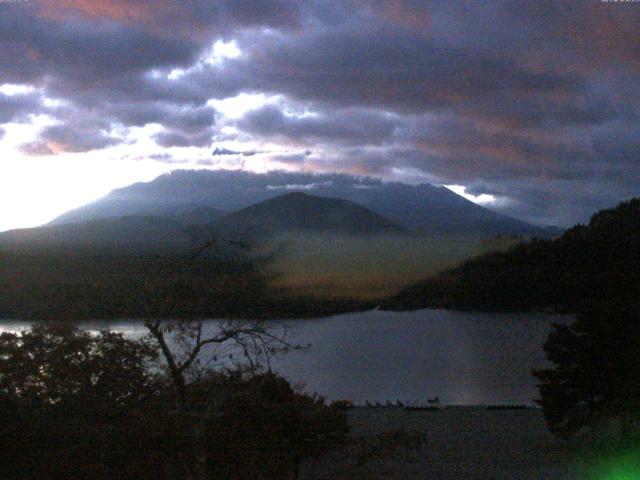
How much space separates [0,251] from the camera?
509 centimetres

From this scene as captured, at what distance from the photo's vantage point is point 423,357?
22.7 feet

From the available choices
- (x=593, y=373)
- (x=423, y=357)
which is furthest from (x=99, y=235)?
(x=593, y=373)

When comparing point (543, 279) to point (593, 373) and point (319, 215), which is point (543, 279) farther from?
point (319, 215)

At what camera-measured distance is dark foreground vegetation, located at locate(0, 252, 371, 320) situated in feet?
12.1

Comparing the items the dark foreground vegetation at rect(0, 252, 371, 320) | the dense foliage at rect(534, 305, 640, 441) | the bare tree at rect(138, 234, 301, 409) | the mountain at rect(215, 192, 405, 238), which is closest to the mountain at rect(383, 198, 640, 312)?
the dense foliage at rect(534, 305, 640, 441)

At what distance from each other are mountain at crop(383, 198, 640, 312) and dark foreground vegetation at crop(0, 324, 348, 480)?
2942 millimetres

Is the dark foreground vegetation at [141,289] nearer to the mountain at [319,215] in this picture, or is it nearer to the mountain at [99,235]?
the mountain at [99,235]

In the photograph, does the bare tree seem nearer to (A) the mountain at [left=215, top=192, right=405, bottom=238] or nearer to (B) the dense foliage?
(A) the mountain at [left=215, top=192, right=405, bottom=238]

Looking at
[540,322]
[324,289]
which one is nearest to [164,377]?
[324,289]

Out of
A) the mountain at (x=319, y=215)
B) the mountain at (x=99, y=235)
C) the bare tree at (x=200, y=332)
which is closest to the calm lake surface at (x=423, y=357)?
the bare tree at (x=200, y=332)

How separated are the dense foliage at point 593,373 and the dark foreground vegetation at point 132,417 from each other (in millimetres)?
3398

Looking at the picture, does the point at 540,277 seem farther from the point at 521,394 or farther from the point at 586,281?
the point at 521,394

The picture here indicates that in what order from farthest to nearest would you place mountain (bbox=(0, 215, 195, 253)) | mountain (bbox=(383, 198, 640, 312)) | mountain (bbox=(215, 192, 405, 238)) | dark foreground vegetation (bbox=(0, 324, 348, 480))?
1. mountain (bbox=(215, 192, 405, 238))
2. mountain (bbox=(383, 198, 640, 312))
3. mountain (bbox=(0, 215, 195, 253))
4. dark foreground vegetation (bbox=(0, 324, 348, 480))

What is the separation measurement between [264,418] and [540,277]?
13.4ft
